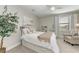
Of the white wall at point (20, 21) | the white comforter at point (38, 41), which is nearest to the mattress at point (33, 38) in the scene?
the white comforter at point (38, 41)

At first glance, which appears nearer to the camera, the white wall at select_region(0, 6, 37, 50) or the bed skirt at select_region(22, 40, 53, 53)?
the bed skirt at select_region(22, 40, 53, 53)

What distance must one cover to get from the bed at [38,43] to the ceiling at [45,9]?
0.62 m

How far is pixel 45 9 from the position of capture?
8.80 feet

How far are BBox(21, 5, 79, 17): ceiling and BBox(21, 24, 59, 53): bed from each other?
0.62 meters

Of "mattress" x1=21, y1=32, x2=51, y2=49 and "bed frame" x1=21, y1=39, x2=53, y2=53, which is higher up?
"mattress" x1=21, y1=32, x2=51, y2=49

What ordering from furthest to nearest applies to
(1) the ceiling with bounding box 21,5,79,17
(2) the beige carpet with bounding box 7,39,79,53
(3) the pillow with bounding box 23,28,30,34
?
(3) the pillow with bounding box 23,28,30,34
(2) the beige carpet with bounding box 7,39,79,53
(1) the ceiling with bounding box 21,5,79,17

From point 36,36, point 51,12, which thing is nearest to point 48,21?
point 51,12

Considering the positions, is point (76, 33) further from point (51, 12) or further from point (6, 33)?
point (6, 33)

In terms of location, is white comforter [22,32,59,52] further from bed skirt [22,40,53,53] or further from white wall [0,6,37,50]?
white wall [0,6,37,50]

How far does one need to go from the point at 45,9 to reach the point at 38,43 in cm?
104

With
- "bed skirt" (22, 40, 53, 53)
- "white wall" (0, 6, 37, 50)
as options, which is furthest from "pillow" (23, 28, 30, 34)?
"bed skirt" (22, 40, 53, 53)

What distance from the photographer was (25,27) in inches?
111

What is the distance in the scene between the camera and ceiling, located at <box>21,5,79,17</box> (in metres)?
2.49
